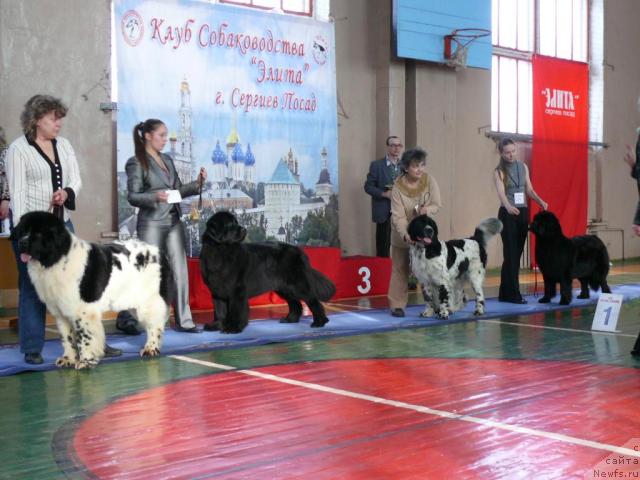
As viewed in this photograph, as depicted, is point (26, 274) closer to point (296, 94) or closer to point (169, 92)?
point (169, 92)

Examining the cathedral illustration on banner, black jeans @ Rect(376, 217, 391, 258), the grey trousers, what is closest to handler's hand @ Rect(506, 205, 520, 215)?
black jeans @ Rect(376, 217, 391, 258)

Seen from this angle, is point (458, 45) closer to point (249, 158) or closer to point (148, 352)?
point (249, 158)

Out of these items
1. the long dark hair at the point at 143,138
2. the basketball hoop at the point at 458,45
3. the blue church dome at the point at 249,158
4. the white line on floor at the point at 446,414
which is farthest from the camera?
the basketball hoop at the point at 458,45

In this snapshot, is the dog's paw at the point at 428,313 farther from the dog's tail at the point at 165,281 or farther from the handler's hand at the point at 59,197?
the handler's hand at the point at 59,197

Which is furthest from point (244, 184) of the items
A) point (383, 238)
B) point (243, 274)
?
point (243, 274)

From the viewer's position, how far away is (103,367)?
5.70m

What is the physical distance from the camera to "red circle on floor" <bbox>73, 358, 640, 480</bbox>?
11.4ft

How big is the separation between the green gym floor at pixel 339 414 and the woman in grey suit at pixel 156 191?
1.15 meters

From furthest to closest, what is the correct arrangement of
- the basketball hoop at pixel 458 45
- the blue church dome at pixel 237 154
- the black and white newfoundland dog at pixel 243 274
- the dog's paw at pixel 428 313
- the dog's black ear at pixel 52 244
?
the basketball hoop at pixel 458 45 < the blue church dome at pixel 237 154 < the dog's paw at pixel 428 313 < the black and white newfoundland dog at pixel 243 274 < the dog's black ear at pixel 52 244

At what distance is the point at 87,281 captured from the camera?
542cm

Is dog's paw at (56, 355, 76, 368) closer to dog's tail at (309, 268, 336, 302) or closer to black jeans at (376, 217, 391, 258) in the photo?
dog's tail at (309, 268, 336, 302)

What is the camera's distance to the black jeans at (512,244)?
9.06 metres

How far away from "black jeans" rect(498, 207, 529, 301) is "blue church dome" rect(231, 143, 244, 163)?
11.2ft

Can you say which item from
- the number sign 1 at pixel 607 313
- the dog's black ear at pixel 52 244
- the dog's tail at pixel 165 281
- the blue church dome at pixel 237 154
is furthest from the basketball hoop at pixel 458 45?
the dog's black ear at pixel 52 244
